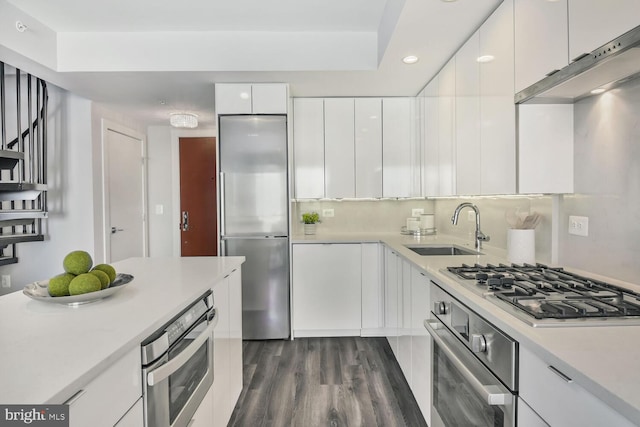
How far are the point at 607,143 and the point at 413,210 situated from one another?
2411 millimetres

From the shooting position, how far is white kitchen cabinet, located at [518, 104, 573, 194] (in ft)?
5.48

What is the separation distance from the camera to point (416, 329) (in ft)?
6.64

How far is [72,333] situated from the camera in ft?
2.98

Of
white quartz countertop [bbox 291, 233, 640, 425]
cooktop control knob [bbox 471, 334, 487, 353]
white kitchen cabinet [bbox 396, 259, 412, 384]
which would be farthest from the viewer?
white kitchen cabinet [bbox 396, 259, 412, 384]

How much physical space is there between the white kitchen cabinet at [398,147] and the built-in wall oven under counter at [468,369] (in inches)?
79.8

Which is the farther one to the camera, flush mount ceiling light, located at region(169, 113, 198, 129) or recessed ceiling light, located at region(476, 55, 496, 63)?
flush mount ceiling light, located at region(169, 113, 198, 129)

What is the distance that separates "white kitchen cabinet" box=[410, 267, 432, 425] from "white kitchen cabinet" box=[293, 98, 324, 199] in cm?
172

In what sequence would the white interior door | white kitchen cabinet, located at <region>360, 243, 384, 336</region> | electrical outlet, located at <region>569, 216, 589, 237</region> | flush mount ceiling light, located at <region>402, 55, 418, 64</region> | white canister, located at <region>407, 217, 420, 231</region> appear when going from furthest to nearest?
the white interior door < white canister, located at <region>407, 217, 420, 231</region> < white kitchen cabinet, located at <region>360, 243, 384, 336</region> < flush mount ceiling light, located at <region>402, 55, 418, 64</region> < electrical outlet, located at <region>569, 216, 589, 237</region>

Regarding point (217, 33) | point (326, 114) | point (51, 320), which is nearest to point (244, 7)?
point (217, 33)

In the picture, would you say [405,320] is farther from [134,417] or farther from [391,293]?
[134,417]

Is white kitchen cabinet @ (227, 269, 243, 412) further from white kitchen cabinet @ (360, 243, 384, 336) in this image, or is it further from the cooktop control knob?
white kitchen cabinet @ (360, 243, 384, 336)

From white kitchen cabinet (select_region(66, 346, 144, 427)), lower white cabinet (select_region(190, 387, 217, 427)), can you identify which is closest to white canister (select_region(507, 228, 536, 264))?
lower white cabinet (select_region(190, 387, 217, 427))

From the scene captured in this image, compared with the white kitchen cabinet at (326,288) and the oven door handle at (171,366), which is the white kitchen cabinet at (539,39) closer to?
the oven door handle at (171,366)

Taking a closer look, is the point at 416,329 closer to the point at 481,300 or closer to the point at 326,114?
the point at 481,300
